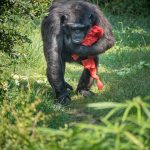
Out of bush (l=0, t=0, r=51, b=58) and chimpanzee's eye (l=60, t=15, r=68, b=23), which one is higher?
bush (l=0, t=0, r=51, b=58)

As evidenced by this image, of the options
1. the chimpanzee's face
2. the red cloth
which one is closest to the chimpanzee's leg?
the red cloth

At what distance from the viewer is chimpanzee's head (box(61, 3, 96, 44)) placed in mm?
7180

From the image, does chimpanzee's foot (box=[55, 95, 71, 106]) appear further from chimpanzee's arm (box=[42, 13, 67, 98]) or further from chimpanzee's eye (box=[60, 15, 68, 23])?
chimpanzee's eye (box=[60, 15, 68, 23])

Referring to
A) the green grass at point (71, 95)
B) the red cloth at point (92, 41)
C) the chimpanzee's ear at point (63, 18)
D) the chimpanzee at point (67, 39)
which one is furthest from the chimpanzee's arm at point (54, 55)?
the red cloth at point (92, 41)

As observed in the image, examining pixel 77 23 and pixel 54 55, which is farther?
pixel 77 23

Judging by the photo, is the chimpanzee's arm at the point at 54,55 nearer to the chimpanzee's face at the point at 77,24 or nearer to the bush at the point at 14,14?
the chimpanzee's face at the point at 77,24

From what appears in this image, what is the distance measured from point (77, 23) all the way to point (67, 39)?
0.92 feet

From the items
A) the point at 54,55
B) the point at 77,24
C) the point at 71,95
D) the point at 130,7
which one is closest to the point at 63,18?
the point at 77,24

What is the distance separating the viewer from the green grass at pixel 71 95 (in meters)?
2.81

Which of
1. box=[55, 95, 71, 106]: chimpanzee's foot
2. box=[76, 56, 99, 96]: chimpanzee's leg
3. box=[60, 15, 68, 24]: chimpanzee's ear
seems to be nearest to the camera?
box=[55, 95, 71, 106]: chimpanzee's foot

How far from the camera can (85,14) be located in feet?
23.8

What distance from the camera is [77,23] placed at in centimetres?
725

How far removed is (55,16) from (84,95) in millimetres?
1240

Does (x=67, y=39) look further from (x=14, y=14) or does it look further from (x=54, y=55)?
(x=14, y=14)
